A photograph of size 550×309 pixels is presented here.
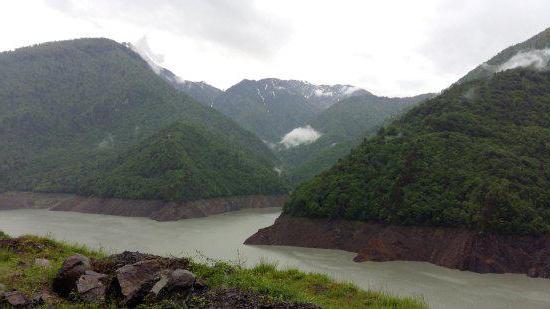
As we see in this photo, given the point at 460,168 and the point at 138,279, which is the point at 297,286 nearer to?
the point at 138,279

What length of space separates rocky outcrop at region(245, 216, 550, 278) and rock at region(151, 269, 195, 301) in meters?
33.9

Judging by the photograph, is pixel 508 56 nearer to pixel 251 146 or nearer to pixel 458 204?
A: pixel 458 204

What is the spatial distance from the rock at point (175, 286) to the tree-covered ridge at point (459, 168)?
118 ft

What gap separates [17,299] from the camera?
1291 centimetres

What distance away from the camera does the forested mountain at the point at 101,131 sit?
114 metres

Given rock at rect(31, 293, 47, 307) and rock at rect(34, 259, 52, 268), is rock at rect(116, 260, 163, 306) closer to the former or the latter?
rock at rect(31, 293, 47, 307)

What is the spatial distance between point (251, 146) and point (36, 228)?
4409 inches

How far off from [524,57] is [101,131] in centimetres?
12855

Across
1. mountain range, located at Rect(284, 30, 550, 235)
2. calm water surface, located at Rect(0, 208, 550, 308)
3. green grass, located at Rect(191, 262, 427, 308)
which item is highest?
mountain range, located at Rect(284, 30, 550, 235)

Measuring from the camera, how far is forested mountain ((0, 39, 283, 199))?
11412 cm

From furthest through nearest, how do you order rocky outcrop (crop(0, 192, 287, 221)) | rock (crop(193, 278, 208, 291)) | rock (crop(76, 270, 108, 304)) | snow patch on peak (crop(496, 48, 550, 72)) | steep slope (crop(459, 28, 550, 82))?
rocky outcrop (crop(0, 192, 287, 221))
steep slope (crop(459, 28, 550, 82))
snow patch on peak (crop(496, 48, 550, 72))
rock (crop(76, 270, 108, 304))
rock (crop(193, 278, 208, 291))

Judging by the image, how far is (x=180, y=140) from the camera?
404 feet

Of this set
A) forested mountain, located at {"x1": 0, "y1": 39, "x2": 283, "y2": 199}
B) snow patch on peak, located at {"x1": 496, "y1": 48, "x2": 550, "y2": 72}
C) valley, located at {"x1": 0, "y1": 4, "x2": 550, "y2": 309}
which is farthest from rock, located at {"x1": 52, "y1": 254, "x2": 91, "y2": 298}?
forested mountain, located at {"x1": 0, "y1": 39, "x2": 283, "y2": 199}

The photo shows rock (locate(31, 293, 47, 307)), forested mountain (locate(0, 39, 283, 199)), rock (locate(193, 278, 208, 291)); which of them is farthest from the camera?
forested mountain (locate(0, 39, 283, 199))
